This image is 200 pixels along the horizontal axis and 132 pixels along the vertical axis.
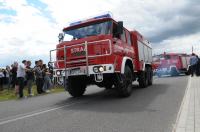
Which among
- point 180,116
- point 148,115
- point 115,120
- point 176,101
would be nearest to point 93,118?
point 115,120

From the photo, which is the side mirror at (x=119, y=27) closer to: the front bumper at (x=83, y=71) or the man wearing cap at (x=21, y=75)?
the front bumper at (x=83, y=71)

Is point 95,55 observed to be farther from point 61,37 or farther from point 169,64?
point 169,64

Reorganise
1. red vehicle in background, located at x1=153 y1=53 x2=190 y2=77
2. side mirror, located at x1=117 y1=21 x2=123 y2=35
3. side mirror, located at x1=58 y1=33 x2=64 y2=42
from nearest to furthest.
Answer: side mirror, located at x1=117 y1=21 x2=123 y2=35
side mirror, located at x1=58 y1=33 x2=64 y2=42
red vehicle in background, located at x1=153 y1=53 x2=190 y2=77

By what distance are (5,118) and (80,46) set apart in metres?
4.18

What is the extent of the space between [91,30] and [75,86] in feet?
8.77

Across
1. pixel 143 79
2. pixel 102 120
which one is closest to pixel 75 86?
pixel 143 79

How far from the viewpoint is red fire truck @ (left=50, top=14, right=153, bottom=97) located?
11326 mm

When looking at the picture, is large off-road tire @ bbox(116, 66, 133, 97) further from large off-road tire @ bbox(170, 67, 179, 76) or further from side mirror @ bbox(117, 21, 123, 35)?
large off-road tire @ bbox(170, 67, 179, 76)

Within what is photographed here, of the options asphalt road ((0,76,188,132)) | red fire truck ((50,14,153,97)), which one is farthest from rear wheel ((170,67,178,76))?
asphalt road ((0,76,188,132))

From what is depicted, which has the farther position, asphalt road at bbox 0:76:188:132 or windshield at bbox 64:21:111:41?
windshield at bbox 64:21:111:41

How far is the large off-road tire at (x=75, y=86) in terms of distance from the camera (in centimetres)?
1331

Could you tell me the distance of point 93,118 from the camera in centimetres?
810

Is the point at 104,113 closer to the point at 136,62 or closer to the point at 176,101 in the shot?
the point at 176,101

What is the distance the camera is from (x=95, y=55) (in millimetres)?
11438
